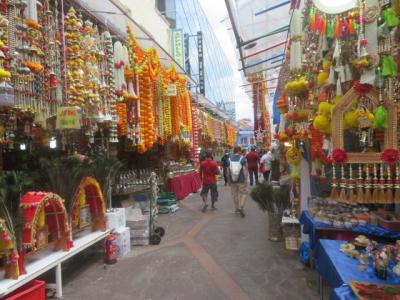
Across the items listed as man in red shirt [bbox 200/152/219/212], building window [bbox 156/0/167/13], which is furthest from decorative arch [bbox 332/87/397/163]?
building window [bbox 156/0/167/13]

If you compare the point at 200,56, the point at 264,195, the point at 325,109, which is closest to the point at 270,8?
the point at 264,195

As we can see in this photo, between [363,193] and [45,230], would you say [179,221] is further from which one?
[363,193]

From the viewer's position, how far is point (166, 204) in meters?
9.96

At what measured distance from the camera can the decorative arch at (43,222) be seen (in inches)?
147

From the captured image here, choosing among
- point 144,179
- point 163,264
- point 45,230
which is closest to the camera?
point 45,230

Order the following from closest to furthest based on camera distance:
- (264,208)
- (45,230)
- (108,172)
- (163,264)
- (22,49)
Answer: (22,49) → (45,230) → (163,264) → (108,172) → (264,208)

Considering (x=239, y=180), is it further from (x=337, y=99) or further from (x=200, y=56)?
(x=200, y=56)

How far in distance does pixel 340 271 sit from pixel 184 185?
10435 mm

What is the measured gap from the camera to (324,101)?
10.4 ft

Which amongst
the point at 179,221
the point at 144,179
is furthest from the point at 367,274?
the point at 144,179

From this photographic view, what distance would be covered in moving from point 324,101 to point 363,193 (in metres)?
0.89

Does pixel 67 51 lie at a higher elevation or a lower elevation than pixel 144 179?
higher

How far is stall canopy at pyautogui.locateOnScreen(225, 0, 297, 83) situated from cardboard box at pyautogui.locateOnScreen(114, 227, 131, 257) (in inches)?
160

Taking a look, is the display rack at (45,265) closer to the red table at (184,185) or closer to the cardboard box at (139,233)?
the cardboard box at (139,233)
